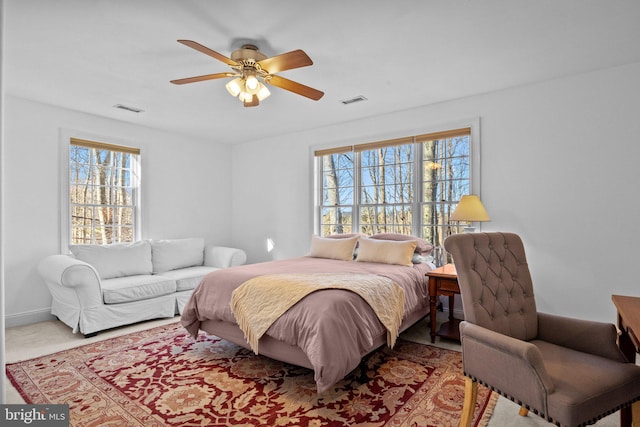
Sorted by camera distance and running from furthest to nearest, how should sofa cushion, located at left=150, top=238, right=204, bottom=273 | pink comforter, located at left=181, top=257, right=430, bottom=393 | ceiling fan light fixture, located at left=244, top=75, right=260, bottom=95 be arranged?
1. sofa cushion, located at left=150, top=238, right=204, bottom=273
2. ceiling fan light fixture, located at left=244, top=75, right=260, bottom=95
3. pink comforter, located at left=181, top=257, right=430, bottom=393

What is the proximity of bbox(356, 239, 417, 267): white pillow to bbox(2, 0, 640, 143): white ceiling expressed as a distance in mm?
1658

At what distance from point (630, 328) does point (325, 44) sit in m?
2.58

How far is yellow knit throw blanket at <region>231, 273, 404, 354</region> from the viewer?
8.31ft

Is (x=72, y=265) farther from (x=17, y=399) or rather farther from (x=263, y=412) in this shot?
(x=263, y=412)

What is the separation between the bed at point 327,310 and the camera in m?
2.23

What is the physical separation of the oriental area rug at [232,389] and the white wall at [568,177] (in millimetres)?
1501

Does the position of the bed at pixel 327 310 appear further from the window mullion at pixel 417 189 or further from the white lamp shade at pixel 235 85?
the white lamp shade at pixel 235 85

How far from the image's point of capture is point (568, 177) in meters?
3.37

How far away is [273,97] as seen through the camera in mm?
3969

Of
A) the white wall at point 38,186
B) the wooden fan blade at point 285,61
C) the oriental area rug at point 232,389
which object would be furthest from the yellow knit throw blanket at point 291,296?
the white wall at point 38,186

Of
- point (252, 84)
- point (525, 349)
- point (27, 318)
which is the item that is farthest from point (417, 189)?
point (27, 318)

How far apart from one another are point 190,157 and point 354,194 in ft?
9.13

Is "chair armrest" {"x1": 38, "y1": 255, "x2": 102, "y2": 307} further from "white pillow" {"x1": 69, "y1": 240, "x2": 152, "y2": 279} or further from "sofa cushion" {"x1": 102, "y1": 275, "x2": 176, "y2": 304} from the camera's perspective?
"white pillow" {"x1": 69, "y1": 240, "x2": 152, "y2": 279}

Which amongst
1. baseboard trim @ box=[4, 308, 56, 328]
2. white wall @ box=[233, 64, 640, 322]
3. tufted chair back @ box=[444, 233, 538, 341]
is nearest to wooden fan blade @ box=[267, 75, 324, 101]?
tufted chair back @ box=[444, 233, 538, 341]
